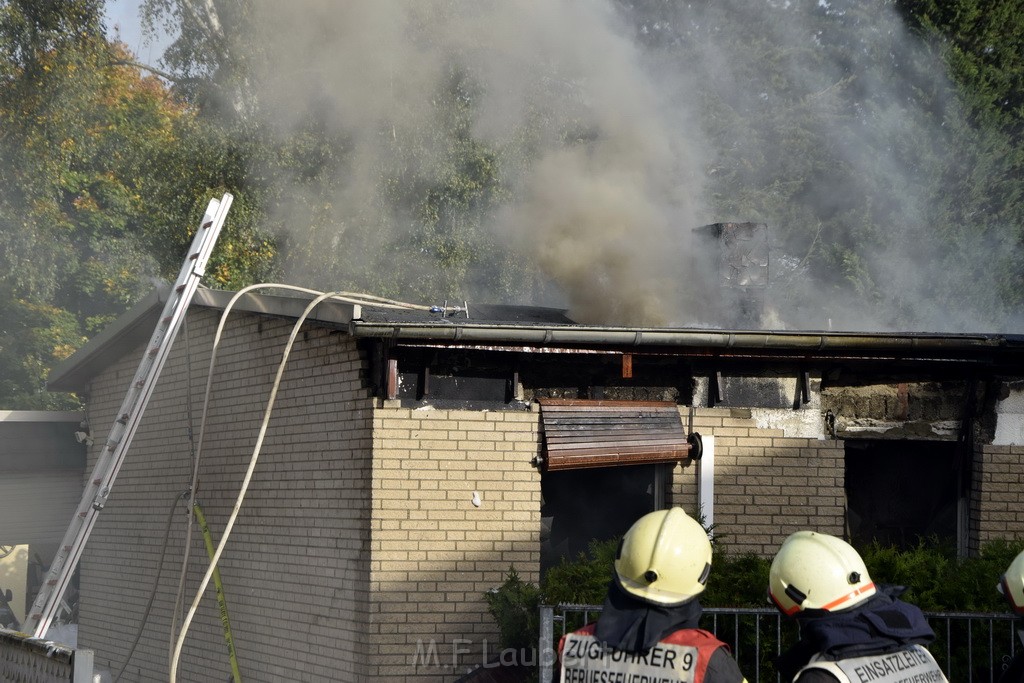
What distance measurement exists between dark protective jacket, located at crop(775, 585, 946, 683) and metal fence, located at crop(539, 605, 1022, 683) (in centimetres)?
218

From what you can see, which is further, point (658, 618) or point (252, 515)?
point (252, 515)

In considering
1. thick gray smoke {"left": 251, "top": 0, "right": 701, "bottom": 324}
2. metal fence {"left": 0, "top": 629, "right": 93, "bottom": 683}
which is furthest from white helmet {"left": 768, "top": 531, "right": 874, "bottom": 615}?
thick gray smoke {"left": 251, "top": 0, "right": 701, "bottom": 324}

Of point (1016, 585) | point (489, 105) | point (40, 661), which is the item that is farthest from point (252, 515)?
point (489, 105)

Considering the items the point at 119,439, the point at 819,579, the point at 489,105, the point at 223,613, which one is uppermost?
the point at 489,105

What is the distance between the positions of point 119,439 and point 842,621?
5542mm

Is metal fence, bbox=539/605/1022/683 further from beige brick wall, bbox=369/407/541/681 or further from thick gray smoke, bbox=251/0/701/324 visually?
thick gray smoke, bbox=251/0/701/324

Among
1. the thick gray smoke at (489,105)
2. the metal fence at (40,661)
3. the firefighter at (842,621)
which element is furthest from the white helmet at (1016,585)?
the thick gray smoke at (489,105)

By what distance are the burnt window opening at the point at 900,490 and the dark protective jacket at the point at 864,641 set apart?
17.7 feet

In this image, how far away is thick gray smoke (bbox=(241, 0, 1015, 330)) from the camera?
13688 millimetres

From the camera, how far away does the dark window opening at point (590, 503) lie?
28.1ft

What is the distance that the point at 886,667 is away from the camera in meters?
3.51

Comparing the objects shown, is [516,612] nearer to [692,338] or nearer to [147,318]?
[692,338]

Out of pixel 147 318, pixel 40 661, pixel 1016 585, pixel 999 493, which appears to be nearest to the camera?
pixel 1016 585

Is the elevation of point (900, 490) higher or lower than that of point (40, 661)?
higher
